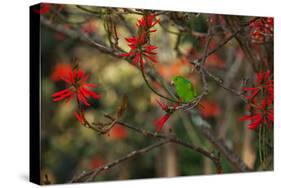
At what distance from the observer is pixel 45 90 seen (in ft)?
16.4

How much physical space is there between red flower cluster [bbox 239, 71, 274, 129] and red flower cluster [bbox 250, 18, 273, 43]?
216 mm

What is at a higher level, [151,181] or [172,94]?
[172,94]

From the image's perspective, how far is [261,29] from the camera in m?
3.66

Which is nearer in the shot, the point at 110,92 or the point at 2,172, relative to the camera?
the point at 2,172

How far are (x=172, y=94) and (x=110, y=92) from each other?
1563 millimetres

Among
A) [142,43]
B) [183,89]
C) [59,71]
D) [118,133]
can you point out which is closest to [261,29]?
[183,89]

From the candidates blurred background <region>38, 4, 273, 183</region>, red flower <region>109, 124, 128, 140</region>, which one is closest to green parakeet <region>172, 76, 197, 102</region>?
blurred background <region>38, 4, 273, 183</region>

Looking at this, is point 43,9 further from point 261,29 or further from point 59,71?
point 59,71

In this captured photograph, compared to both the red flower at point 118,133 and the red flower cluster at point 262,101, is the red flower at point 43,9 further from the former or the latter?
the red flower at point 118,133

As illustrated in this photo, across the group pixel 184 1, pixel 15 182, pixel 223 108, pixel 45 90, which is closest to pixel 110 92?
pixel 45 90

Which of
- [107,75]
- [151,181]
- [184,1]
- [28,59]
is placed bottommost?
[151,181]

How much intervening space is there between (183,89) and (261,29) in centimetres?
60

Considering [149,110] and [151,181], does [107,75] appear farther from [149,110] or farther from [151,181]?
[151,181]
